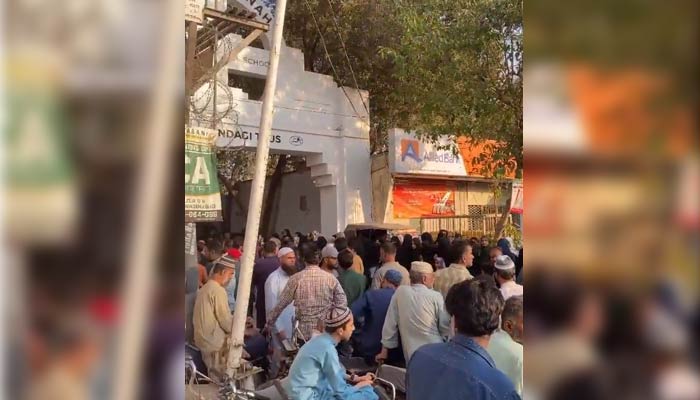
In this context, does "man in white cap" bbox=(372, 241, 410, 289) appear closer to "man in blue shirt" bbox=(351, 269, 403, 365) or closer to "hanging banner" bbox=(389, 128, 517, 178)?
"man in blue shirt" bbox=(351, 269, 403, 365)

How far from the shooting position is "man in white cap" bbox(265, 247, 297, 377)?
5398 mm

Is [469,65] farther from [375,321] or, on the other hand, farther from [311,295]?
[311,295]

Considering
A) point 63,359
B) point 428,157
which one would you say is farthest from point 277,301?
point 428,157

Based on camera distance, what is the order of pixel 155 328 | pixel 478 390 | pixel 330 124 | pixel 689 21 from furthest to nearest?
pixel 330 124 → pixel 478 390 → pixel 155 328 → pixel 689 21

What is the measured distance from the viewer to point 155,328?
984 millimetres

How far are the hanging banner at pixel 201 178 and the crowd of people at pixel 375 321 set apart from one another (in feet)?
1.59

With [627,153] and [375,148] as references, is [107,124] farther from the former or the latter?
[375,148]

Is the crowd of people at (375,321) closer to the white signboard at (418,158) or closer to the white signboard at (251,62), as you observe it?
the white signboard at (251,62)

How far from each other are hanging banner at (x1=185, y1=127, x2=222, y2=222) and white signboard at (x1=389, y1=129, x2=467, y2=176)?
846 centimetres

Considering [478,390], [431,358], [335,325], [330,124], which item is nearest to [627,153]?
[478,390]

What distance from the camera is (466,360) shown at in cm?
222

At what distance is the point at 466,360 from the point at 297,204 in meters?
13.2

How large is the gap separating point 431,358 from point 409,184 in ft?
39.4

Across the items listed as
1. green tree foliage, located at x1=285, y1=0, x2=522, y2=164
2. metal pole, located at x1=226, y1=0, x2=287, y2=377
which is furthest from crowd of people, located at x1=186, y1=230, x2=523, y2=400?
green tree foliage, located at x1=285, y1=0, x2=522, y2=164
